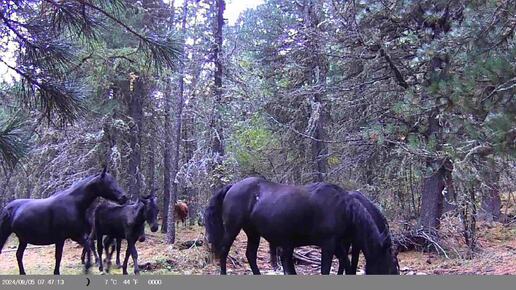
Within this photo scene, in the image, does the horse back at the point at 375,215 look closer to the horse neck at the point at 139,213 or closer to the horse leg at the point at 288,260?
the horse leg at the point at 288,260

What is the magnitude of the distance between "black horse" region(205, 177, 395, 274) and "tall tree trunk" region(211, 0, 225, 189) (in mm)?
3851

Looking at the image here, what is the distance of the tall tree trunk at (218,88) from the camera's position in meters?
11.0

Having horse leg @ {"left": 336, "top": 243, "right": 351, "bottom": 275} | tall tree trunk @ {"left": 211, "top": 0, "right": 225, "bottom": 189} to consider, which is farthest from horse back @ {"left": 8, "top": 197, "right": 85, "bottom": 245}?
tall tree trunk @ {"left": 211, "top": 0, "right": 225, "bottom": 189}

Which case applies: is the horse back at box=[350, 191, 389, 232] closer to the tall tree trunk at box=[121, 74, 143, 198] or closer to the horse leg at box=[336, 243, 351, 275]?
the horse leg at box=[336, 243, 351, 275]

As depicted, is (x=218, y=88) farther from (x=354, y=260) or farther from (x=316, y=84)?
(x=354, y=260)

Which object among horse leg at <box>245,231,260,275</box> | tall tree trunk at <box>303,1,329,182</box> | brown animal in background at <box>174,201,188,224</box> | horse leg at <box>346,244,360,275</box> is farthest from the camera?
brown animal in background at <box>174,201,188,224</box>

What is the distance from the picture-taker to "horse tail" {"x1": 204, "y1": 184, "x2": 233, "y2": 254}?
6.97 metres

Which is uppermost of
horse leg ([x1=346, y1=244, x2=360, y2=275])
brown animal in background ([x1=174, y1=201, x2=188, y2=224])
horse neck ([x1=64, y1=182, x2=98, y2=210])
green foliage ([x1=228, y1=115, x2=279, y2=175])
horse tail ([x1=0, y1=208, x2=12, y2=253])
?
green foliage ([x1=228, y1=115, x2=279, y2=175])

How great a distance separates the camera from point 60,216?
6551 mm

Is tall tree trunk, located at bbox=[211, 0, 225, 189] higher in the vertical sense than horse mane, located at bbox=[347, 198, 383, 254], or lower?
higher

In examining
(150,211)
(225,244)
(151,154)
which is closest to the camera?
(225,244)

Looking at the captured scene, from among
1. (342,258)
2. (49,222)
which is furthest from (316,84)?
(49,222)

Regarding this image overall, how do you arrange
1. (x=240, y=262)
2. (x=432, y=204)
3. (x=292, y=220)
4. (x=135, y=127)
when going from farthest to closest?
1. (x=135, y=127)
2. (x=432, y=204)
3. (x=240, y=262)
4. (x=292, y=220)

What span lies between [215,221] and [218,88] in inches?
185
